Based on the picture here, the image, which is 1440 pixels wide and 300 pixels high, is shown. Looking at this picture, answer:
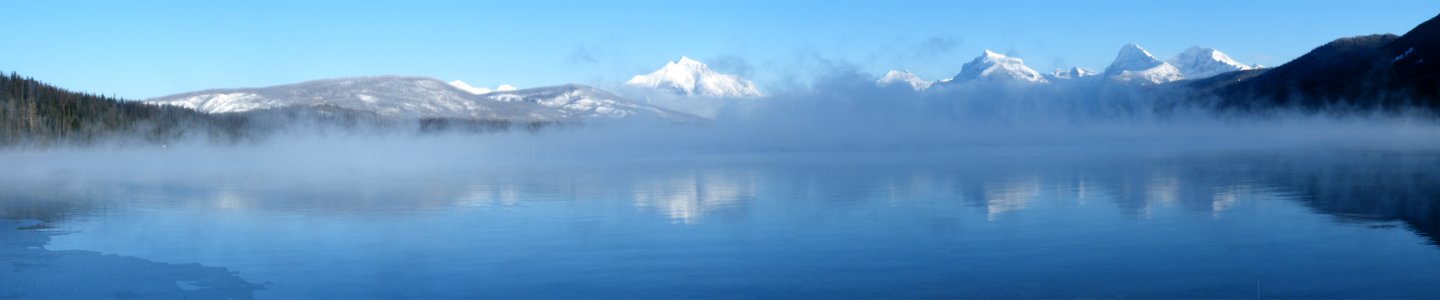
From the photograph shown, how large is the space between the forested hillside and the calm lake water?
389 feet

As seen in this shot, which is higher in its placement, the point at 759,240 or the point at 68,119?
the point at 68,119

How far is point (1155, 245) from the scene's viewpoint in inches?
856

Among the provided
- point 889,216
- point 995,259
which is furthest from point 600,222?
point 995,259

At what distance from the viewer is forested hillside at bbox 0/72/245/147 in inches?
5664

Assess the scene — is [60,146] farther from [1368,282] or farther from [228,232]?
[1368,282]

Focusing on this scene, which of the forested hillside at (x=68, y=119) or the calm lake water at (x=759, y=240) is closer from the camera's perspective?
the calm lake water at (x=759, y=240)

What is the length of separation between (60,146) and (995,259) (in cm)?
15042

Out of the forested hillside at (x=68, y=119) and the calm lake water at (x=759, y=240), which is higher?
the forested hillside at (x=68, y=119)

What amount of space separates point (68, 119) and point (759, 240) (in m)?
152

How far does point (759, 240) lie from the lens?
23.9 m

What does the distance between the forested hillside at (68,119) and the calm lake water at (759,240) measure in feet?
389

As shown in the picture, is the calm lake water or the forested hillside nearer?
the calm lake water

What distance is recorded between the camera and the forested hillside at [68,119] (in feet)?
472

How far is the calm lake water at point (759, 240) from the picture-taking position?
58.6 feet
